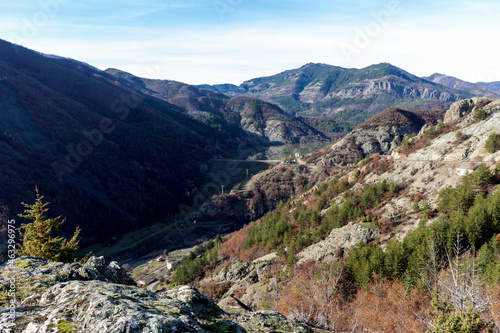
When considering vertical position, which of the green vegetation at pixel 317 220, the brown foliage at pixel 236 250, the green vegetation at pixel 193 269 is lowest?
the green vegetation at pixel 193 269

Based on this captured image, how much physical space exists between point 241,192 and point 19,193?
10169cm

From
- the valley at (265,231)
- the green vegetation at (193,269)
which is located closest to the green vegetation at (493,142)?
the valley at (265,231)

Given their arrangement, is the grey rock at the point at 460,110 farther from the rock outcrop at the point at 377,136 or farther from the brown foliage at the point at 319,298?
the rock outcrop at the point at 377,136

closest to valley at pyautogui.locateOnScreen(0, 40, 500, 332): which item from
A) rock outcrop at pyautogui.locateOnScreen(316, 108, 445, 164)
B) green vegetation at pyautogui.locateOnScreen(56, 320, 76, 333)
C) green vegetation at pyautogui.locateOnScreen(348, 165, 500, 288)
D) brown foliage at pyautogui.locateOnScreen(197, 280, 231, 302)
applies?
green vegetation at pyautogui.locateOnScreen(56, 320, 76, 333)

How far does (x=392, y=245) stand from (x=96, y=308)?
3791 cm

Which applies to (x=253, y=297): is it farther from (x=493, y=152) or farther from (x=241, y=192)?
(x=241, y=192)

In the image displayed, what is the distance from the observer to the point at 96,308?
5.73 m

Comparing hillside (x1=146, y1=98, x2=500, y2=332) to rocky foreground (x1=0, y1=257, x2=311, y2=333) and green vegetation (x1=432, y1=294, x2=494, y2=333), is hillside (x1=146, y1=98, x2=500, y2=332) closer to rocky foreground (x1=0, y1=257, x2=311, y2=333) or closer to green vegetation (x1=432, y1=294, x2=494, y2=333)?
green vegetation (x1=432, y1=294, x2=494, y2=333)

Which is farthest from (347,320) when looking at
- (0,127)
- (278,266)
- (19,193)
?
(0,127)

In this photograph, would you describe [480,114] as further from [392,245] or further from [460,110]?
[392,245]

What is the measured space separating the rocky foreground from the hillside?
8632mm

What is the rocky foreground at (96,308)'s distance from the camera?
17.9 feet

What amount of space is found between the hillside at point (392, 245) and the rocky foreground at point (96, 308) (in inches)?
340

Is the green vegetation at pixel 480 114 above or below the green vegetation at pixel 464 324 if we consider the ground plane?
above
